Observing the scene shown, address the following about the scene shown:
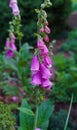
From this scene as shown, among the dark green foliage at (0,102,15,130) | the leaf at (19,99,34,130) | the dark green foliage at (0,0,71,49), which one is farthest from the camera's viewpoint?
the dark green foliage at (0,0,71,49)

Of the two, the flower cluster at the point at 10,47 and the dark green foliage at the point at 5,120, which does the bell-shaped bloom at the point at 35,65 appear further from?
the flower cluster at the point at 10,47

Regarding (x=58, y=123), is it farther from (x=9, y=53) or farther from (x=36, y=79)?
(x=9, y=53)

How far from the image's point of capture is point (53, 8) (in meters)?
7.61

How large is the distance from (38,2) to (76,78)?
287 cm

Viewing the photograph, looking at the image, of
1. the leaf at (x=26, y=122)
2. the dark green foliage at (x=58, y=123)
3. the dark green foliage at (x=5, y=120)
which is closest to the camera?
the dark green foliage at (x=5, y=120)

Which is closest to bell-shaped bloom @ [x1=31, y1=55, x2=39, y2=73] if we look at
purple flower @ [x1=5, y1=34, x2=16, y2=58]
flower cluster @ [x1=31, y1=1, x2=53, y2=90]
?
flower cluster @ [x1=31, y1=1, x2=53, y2=90]

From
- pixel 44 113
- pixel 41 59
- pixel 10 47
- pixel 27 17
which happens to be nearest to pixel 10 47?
pixel 10 47

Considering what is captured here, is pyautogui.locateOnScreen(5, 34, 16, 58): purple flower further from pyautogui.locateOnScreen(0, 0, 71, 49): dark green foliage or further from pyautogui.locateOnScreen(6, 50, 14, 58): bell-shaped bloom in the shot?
pyautogui.locateOnScreen(0, 0, 71, 49): dark green foliage

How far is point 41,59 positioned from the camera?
8.55 feet

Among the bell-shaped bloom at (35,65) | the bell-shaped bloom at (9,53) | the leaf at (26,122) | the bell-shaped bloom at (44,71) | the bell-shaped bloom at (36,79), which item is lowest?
the leaf at (26,122)

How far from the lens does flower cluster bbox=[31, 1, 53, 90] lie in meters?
2.57

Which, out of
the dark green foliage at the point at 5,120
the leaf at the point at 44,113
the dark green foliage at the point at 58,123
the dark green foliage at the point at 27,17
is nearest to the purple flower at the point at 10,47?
the dark green foliage at the point at 58,123

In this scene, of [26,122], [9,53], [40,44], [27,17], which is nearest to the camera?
[40,44]

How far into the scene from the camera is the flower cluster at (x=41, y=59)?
257cm
